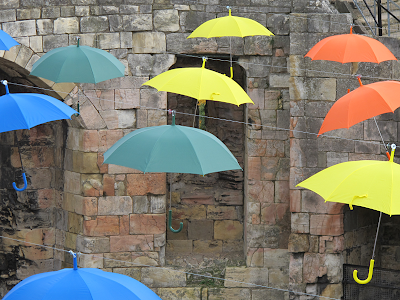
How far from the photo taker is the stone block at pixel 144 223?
936 cm

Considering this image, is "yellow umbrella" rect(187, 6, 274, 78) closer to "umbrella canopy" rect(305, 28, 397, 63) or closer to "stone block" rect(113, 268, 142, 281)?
"umbrella canopy" rect(305, 28, 397, 63)

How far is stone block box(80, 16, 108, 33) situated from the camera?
9.16m

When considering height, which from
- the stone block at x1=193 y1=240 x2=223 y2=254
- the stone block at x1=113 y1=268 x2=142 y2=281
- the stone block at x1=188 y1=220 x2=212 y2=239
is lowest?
the stone block at x1=113 y1=268 x2=142 y2=281

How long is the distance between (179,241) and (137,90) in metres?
2.90

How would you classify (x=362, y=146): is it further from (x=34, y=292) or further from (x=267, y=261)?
(x=34, y=292)

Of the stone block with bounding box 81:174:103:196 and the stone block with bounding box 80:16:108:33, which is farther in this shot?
the stone block with bounding box 81:174:103:196

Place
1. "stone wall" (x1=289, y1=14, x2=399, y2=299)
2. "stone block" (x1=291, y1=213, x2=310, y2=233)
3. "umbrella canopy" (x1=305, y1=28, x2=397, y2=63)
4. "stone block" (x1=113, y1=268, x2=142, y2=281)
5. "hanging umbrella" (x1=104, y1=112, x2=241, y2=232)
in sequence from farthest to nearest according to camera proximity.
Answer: "stone block" (x1=113, y1=268, x2=142, y2=281), "stone block" (x1=291, y1=213, x2=310, y2=233), "stone wall" (x1=289, y1=14, x2=399, y2=299), "umbrella canopy" (x1=305, y1=28, x2=397, y2=63), "hanging umbrella" (x1=104, y1=112, x2=241, y2=232)

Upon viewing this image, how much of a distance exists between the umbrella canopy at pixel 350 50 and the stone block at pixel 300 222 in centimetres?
244

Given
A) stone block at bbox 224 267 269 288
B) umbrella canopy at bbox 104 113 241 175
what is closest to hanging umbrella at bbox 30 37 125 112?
umbrella canopy at bbox 104 113 241 175

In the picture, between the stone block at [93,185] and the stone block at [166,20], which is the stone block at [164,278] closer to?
the stone block at [93,185]

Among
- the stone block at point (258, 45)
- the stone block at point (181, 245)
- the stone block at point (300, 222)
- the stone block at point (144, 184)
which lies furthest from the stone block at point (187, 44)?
the stone block at point (181, 245)

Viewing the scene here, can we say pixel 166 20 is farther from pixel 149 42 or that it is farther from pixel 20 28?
pixel 20 28

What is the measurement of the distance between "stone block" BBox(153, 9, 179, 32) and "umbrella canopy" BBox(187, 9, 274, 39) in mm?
778

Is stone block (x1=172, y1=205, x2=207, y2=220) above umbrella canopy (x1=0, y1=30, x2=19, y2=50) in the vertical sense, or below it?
below
